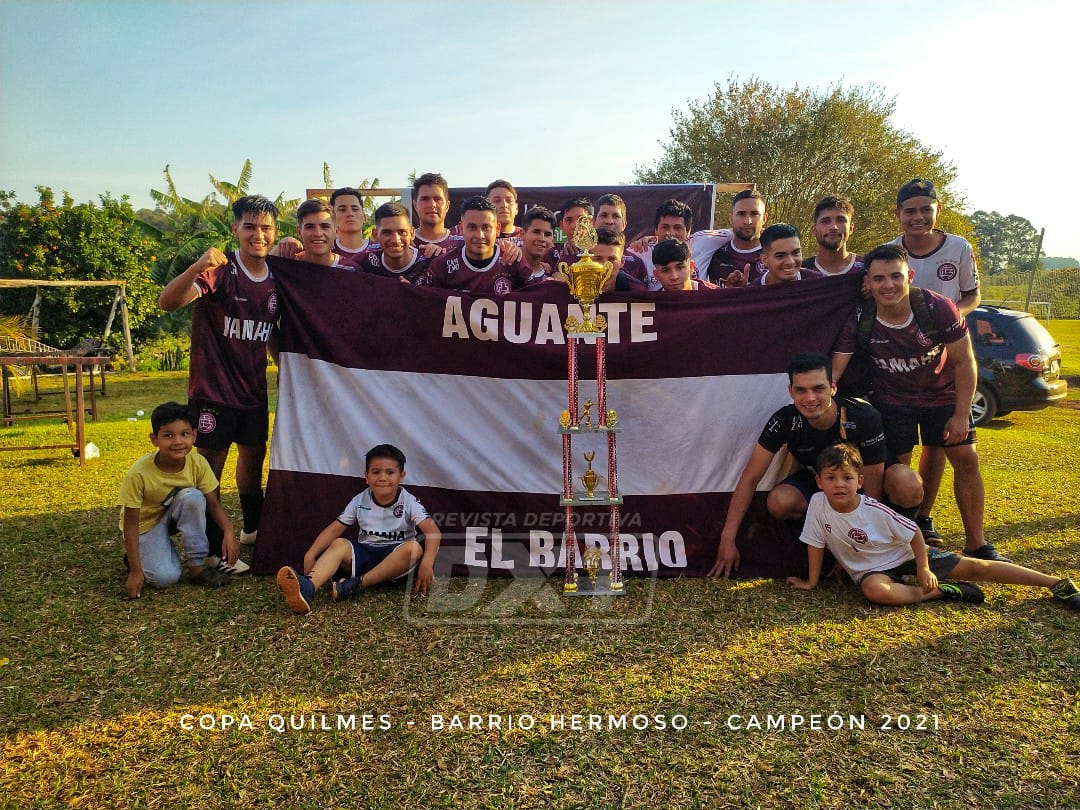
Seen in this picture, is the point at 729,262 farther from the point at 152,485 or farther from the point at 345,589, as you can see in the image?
the point at 152,485

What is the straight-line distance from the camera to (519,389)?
169 inches

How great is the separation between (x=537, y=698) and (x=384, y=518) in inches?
57.6

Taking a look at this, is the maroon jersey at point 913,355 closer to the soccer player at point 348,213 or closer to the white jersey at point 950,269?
the white jersey at point 950,269

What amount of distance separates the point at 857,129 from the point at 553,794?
23.5 meters

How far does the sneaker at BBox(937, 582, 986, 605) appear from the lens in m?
3.59

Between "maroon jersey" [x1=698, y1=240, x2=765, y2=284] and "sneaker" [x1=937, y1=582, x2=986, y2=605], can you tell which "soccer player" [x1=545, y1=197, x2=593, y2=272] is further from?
"sneaker" [x1=937, y1=582, x2=986, y2=605]

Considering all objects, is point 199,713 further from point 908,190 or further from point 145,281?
point 145,281

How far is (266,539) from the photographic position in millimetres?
4137

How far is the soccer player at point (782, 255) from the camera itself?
4.42 m

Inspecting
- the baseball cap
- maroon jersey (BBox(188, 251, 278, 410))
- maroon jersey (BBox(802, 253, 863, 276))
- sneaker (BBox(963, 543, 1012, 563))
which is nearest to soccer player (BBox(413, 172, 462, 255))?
maroon jersey (BBox(188, 251, 278, 410))

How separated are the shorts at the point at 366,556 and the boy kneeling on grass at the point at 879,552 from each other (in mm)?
2182

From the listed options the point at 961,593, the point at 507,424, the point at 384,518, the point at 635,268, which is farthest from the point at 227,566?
the point at 961,593

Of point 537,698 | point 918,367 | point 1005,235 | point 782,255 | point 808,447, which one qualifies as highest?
point 1005,235

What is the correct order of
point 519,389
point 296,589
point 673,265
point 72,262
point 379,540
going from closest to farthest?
1. point 296,589
2. point 379,540
3. point 519,389
4. point 673,265
5. point 72,262
